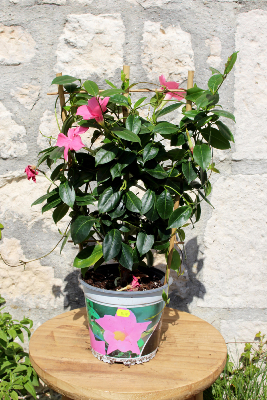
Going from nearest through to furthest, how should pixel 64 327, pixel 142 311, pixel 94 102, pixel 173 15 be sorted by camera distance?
pixel 94 102 → pixel 142 311 → pixel 64 327 → pixel 173 15

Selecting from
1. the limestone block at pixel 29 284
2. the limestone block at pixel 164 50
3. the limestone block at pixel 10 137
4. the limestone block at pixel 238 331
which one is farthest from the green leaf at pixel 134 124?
the limestone block at pixel 238 331

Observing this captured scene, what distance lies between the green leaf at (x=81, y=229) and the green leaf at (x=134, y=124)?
10.5 inches

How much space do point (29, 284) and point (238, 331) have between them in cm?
88

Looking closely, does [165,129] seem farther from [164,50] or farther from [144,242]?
[164,50]

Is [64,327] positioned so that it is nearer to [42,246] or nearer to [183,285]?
[42,246]

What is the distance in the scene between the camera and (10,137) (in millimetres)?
1385

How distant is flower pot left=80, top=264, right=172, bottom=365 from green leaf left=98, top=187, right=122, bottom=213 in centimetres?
23

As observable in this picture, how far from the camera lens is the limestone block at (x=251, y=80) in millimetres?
1369

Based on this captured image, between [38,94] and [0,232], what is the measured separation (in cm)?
57

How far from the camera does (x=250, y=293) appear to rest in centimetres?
143

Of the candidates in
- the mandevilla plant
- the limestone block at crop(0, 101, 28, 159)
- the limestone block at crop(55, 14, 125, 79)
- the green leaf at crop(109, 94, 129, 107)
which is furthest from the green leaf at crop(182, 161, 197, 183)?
the limestone block at crop(0, 101, 28, 159)

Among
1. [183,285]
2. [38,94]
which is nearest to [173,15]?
[38,94]

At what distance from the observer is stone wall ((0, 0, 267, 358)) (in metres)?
1.37

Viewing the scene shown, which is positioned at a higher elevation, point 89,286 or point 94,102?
point 94,102
